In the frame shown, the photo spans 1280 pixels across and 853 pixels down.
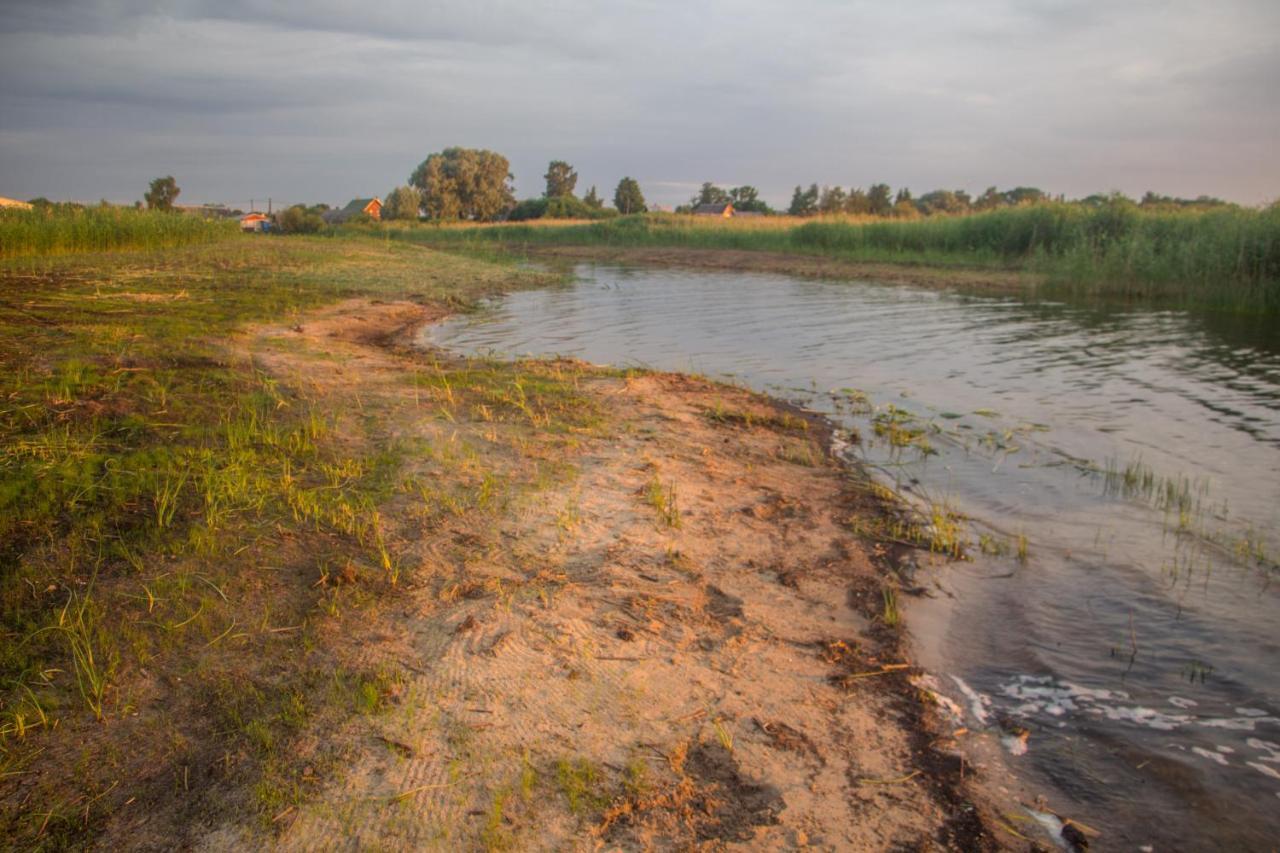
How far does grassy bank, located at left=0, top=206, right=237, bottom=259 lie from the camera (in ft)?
54.0

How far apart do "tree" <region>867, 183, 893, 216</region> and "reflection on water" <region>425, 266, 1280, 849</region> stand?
2988 centimetres

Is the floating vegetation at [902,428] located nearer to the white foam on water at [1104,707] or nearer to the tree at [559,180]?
the white foam on water at [1104,707]

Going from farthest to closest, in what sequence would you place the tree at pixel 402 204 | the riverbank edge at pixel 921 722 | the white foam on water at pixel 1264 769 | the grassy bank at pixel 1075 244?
the tree at pixel 402 204, the grassy bank at pixel 1075 244, the white foam on water at pixel 1264 769, the riverbank edge at pixel 921 722

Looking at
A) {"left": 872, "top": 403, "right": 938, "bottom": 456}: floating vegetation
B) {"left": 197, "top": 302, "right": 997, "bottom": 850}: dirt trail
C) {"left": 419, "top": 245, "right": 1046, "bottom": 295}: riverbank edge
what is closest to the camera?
{"left": 197, "top": 302, "right": 997, "bottom": 850}: dirt trail

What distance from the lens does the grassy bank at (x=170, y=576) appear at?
8.44ft

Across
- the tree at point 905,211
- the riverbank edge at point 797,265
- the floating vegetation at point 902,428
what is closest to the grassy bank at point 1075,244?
the riverbank edge at point 797,265

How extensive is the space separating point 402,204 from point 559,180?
28.8m

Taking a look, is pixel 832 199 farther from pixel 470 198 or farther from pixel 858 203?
pixel 470 198

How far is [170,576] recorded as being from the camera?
361cm

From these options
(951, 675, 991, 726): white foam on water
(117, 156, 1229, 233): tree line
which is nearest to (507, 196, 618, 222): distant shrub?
(117, 156, 1229, 233): tree line

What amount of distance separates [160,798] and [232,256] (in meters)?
19.3

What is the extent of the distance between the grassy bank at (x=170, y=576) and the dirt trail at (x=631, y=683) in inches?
7.3

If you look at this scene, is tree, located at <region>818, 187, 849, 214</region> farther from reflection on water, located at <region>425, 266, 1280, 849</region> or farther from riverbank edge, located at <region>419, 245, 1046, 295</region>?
reflection on water, located at <region>425, 266, 1280, 849</region>

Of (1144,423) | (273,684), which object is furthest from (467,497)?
(1144,423)
